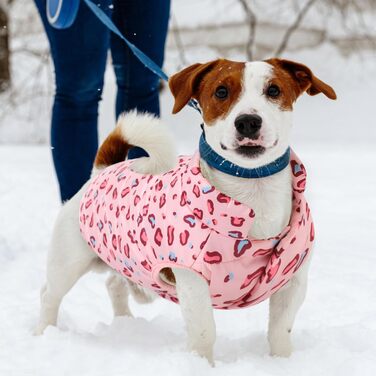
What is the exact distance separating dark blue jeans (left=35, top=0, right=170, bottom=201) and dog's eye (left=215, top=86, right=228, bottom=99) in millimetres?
1071

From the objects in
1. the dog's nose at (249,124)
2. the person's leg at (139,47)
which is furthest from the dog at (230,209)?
the person's leg at (139,47)

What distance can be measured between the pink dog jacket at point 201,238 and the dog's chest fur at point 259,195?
0.09 feet

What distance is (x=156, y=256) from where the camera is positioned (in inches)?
68.4

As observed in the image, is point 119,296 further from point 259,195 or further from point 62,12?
point 62,12

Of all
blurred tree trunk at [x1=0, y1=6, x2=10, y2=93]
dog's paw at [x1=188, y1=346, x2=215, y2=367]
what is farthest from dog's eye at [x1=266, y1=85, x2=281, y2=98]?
blurred tree trunk at [x1=0, y1=6, x2=10, y2=93]

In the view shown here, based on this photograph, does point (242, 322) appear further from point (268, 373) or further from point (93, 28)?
point (93, 28)

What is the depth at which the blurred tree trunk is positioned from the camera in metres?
8.55

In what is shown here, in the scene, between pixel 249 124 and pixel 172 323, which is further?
pixel 172 323

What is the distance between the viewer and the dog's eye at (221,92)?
163 cm

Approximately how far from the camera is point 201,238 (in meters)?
1.63

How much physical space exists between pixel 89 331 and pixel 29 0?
7.63 m

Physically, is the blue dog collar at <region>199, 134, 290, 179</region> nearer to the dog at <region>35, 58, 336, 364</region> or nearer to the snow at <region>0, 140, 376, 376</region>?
the dog at <region>35, 58, 336, 364</region>

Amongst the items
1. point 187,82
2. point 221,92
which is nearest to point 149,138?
point 187,82

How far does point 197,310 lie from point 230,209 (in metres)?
0.28
